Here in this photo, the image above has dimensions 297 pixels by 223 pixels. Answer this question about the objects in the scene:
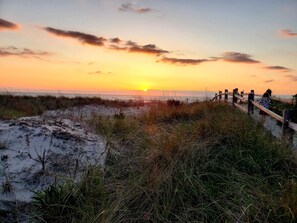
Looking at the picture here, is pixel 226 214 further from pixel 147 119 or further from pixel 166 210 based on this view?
pixel 147 119

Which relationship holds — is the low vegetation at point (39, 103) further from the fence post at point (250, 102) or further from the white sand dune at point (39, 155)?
the white sand dune at point (39, 155)

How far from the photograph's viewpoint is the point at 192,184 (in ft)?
16.1

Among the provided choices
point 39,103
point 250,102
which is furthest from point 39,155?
point 39,103

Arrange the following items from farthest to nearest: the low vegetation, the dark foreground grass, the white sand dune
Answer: the low vegetation, the white sand dune, the dark foreground grass

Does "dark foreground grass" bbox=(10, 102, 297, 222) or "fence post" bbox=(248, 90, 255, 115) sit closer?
"dark foreground grass" bbox=(10, 102, 297, 222)

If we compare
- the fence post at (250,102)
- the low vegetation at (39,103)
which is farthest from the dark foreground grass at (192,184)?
the low vegetation at (39,103)

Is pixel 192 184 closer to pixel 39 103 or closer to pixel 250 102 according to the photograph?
pixel 250 102

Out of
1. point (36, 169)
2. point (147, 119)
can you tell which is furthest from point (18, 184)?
point (147, 119)

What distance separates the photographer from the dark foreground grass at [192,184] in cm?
438

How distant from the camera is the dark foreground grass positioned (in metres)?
4.38

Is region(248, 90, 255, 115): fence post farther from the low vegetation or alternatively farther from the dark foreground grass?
the low vegetation

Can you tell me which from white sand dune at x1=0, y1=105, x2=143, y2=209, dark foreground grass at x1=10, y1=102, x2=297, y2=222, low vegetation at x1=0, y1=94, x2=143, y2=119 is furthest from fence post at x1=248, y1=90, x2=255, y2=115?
low vegetation at x1=0, y1=94, x2=143, y2=119

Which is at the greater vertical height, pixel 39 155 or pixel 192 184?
pixel 39 155

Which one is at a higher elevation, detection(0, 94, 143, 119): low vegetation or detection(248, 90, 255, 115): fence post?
detection(248, 90, 255, 115): fence post
